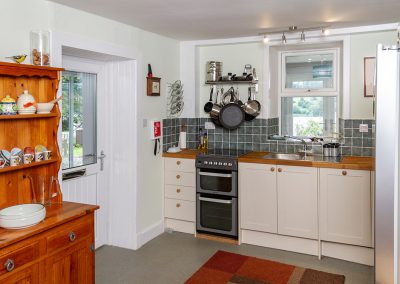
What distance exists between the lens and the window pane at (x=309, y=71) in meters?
4.43

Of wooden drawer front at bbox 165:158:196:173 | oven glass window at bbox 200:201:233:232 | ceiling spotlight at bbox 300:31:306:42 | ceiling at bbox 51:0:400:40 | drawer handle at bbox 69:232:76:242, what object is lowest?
oven glass window at bbox 200:201:233:232

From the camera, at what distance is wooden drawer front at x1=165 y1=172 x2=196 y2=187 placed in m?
4.36

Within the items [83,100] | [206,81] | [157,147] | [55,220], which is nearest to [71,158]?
[83,100]

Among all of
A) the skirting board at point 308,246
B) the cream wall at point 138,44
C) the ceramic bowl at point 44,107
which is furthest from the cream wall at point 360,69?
the ceramic bowl at point 44,107

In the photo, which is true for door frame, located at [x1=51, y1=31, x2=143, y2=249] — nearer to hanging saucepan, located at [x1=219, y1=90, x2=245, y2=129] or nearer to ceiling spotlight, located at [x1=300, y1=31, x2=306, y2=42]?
hanging saucepan, located at [x1=219, y1=90, x2=245, y2=129]

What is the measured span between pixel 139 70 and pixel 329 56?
2208 mm

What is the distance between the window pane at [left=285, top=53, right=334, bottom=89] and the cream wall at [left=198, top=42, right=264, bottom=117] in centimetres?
38

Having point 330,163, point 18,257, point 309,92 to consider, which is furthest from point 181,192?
point 18,257

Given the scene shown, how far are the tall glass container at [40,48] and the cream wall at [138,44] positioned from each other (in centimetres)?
7

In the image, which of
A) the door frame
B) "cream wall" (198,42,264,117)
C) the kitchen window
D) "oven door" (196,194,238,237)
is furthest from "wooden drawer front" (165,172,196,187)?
the kitchen window

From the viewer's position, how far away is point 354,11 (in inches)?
130

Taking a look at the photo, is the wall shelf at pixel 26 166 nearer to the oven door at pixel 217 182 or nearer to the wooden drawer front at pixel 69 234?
the wooden drawer front at pixel 69 234

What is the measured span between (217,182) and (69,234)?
2.04 m

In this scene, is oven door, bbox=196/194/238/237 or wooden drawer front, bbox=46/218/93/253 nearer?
wooden drawer front, bbox=46/218/93/253
